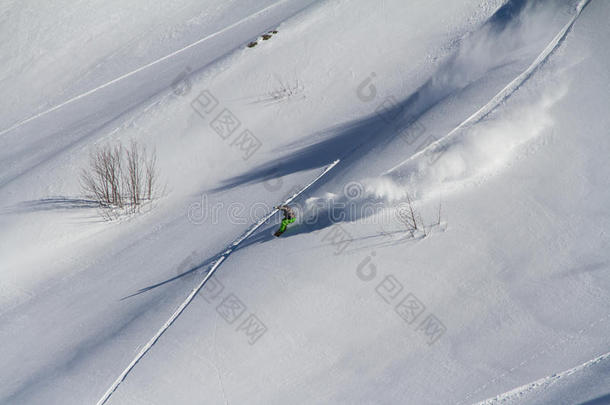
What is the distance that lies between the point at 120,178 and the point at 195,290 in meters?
4.96

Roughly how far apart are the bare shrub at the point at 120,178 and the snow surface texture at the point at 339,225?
0.42m

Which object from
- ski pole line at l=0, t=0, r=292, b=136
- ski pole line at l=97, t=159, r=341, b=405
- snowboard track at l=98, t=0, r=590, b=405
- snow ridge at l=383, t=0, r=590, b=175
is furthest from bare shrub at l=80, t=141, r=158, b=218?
snow ridge at l=383, t=0, r=590, b=175

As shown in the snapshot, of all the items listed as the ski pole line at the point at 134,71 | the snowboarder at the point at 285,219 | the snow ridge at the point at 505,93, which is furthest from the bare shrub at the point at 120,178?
the snow ridge at the point at 505,93

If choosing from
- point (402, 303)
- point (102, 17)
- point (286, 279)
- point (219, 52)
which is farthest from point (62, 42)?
point (402, 303)

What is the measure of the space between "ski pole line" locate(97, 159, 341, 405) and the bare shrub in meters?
3.52

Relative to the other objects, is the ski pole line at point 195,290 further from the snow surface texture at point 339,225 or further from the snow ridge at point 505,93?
the snow ridge at point 505,93

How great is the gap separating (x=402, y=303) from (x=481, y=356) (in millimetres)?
1924

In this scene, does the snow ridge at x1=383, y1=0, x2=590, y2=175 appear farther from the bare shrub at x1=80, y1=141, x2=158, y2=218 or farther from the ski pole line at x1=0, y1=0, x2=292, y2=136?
the ski pole line at x1=0, y1=0, x2=292, y2=136

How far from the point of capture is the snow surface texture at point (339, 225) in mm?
11703

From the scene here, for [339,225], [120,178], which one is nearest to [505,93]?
[339,225]

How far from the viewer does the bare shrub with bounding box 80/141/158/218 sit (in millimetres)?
16781

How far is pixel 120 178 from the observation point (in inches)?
679

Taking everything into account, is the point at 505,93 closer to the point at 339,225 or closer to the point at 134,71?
the point at 339,225

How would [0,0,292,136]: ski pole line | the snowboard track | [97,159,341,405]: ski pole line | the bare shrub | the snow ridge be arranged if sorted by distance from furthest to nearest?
[0,0,292,136]: ski pole line → the bare shrub → the snow ridge → the snowboard track → [97,159,341,405]: ski pole line
